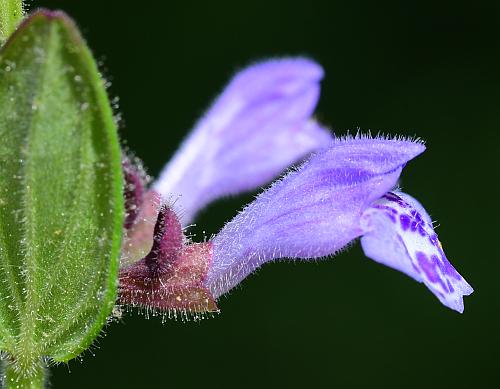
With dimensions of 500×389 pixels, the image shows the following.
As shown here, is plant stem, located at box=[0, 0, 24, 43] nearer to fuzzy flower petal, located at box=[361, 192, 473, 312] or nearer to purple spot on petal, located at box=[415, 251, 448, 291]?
fuzzy flower petal, located at box=[361, 192, 473, 312]

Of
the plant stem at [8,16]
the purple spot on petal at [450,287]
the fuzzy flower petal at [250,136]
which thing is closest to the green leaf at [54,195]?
the plant stem at [8,16]

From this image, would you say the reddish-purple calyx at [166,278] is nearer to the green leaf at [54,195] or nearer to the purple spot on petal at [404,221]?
the green leaf at [54,195]

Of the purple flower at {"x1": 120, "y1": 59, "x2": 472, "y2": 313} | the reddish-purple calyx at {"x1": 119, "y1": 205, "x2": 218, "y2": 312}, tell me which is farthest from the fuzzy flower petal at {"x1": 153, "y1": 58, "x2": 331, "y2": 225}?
the reddish-purple calyx at {"x1": 119, "y1": 205, "x2": 218, "y2": 312}

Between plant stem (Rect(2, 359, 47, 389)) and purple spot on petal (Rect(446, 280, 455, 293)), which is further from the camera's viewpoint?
plant stem (Rect(2, 359, 47, 389))

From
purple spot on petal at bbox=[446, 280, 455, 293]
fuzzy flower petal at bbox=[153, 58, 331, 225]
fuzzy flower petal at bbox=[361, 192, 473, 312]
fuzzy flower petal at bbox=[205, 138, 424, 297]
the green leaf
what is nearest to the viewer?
the green leaf

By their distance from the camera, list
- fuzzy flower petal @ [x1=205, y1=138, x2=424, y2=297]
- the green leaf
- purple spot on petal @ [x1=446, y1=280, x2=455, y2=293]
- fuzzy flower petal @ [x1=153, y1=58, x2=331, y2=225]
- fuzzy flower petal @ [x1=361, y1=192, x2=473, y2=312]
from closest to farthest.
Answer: the green leaf < fuzzy flower petal @ [x1=361, y1=192, x2=473, y2=312] < purple spot on petal @ [x1=446, y1=280, x2=455, y2=293] < fuzzy flower petal @ [x1=205, y1=138, x2=424, y2=297] < fuzzy flower petal @ [x1=153, y1=58, x2=331, y2=225]

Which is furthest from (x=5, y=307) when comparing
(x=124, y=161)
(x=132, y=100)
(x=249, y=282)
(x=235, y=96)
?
(x=132, y=100)

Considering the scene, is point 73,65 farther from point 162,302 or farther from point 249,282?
point 249,282
